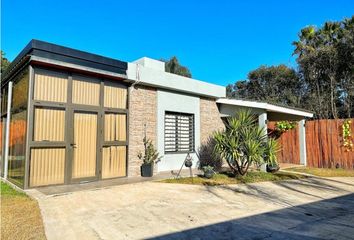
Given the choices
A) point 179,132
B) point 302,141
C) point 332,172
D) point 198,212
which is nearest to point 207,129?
point 179,132

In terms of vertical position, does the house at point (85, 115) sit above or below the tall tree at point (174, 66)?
below

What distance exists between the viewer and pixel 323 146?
42.1 ft

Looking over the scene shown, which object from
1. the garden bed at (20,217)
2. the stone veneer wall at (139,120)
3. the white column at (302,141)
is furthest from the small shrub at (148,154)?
the white column at (302,141)

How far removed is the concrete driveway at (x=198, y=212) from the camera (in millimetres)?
4105

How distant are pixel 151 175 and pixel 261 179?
4.08 meters

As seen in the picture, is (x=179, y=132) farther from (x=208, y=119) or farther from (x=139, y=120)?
(x=139, y=120)

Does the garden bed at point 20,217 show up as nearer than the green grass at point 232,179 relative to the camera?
Yes

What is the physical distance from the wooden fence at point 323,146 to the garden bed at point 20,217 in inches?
497

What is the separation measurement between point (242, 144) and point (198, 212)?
4.81 metres

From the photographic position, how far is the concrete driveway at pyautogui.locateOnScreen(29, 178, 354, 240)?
411 cm

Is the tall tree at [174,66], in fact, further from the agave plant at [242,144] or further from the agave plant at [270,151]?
the agave plant at [270,151]

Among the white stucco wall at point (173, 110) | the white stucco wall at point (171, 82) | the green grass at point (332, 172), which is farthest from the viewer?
the green grass at point (332, 172)

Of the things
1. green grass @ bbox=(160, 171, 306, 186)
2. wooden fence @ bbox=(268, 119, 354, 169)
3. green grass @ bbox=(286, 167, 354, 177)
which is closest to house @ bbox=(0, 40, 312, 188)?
green grass @ bbox=(160, 171, 306, 186)

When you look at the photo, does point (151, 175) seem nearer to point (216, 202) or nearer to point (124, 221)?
point (216, 202)
